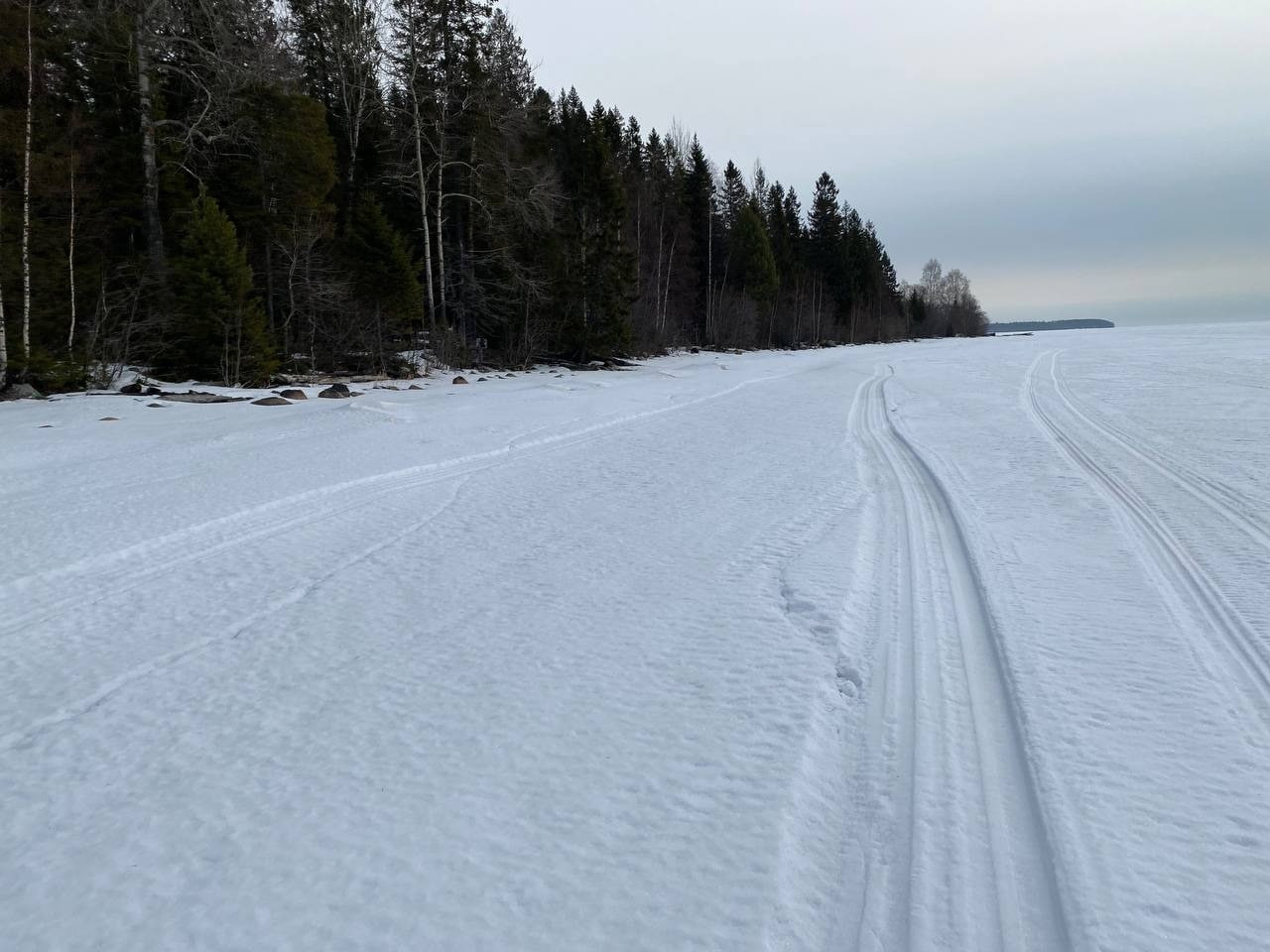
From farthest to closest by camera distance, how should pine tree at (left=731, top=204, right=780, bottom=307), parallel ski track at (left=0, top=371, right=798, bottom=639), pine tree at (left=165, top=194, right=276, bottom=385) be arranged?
pine tree at (left=731, top=204, right=780, bottom=307) → pine tree at (left=165, top=194, right=276, bottom=385) → parallel ski track at (left=0, top=371, right=798, bottom=639)

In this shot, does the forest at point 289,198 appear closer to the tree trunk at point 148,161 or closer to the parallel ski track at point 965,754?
the tree trunk at point 148,161

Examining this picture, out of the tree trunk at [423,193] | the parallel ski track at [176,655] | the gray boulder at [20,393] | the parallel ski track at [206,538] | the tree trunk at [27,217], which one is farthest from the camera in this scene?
the tree trunk at [423,193]

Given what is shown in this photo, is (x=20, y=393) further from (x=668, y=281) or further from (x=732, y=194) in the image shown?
(x=732, y=194)

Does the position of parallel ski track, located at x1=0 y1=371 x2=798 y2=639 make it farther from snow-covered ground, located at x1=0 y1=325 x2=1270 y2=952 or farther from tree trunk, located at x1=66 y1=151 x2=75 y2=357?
tree trunk, located at x1=66 y1=151 x2=75 y2=357

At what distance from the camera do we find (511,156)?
79.8ft

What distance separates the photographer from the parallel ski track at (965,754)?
172cm

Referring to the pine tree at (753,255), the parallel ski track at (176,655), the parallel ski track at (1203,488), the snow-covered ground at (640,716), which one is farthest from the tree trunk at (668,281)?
the parallel ski track at (176,655)

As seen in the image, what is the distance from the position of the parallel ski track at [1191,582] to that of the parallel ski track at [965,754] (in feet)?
2.95

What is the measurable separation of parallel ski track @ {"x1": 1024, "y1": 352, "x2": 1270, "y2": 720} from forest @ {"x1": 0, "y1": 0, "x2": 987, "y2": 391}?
16672 mm

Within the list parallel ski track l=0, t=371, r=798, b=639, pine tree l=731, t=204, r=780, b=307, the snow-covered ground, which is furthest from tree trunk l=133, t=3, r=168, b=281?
pine tree l=731, t=204, r=780, b=307

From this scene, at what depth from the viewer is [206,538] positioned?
15.6 feet

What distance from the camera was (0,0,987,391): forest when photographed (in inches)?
555

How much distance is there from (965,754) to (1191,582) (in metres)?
2.42

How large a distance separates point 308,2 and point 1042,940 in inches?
1236
